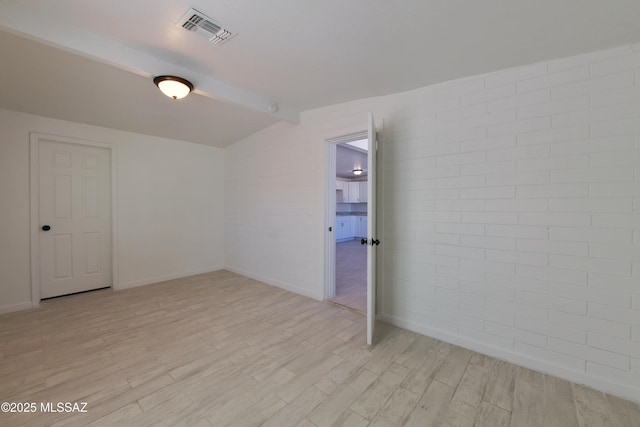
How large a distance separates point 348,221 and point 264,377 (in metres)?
7.89

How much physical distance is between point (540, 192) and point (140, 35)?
11.3 ft

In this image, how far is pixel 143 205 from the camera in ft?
13.7

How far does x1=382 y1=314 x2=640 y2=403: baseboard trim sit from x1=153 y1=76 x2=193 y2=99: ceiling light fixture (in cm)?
328

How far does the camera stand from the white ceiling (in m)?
1.62

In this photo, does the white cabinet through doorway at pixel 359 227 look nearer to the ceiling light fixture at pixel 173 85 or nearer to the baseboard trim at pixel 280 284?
the baseboard trim at pixel 280 284

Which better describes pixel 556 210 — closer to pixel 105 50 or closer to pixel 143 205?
pixel 105 50

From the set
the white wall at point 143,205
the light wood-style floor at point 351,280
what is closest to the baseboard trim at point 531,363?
the light wood-style floor at point 351,280

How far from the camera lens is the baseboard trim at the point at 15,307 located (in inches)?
118

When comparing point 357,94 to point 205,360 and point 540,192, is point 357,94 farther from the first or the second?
point 205,360

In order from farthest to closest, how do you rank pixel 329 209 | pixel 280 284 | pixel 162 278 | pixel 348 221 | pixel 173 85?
pixel 348 221
pixel 162 278
pixel 280 284
pixel 329 209
pixel 173 85

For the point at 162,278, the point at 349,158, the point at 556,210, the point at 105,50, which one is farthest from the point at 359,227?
the point at 105,50

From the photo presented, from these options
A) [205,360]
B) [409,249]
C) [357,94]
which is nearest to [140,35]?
[357,94]

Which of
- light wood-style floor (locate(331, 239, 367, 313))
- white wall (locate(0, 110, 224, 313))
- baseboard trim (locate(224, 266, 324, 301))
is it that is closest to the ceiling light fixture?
white wall (locate(0, 110, 224, 313))

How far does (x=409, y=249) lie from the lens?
8.80ft
